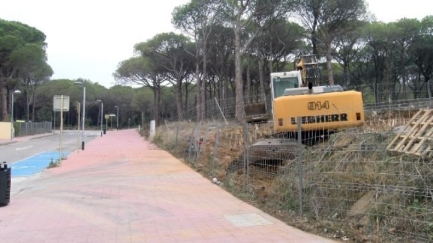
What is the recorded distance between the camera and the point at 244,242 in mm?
5766

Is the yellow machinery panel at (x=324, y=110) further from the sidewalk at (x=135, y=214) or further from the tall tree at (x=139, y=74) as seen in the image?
the tall tree at (x=139, y=74)

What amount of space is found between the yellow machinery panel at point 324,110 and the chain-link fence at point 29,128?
4539cm

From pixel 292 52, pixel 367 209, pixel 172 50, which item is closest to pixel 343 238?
pixel 367 209

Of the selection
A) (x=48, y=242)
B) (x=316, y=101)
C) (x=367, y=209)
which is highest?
(x=316, y=101)

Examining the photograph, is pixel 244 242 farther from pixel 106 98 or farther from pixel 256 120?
pixel 106 98


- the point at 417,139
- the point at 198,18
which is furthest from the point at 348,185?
the point at 198,18

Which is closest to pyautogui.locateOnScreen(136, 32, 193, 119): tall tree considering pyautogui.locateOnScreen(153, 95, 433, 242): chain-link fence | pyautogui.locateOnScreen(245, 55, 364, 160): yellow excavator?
pyautogui.locateOnScreen(245, 55, 364, 160): yellow excavator

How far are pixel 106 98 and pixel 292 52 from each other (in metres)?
59.4

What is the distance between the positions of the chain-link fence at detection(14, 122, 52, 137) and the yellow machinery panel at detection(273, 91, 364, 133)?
45.4 meters

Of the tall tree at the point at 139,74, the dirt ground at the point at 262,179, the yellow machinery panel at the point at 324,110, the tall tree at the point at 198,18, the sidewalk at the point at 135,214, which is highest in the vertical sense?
the tall tree at the point at 198,18

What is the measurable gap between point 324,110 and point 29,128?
2051 inches

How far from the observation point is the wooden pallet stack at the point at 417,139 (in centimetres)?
608

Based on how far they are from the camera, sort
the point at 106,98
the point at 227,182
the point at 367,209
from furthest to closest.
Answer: the point at 106,98 < the point at 227,182 < the point at 367,209

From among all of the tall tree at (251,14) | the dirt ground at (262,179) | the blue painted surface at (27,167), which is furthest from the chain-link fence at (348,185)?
the tall tree at (251,14)
